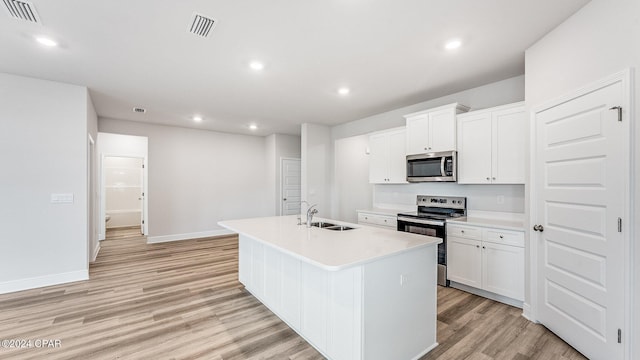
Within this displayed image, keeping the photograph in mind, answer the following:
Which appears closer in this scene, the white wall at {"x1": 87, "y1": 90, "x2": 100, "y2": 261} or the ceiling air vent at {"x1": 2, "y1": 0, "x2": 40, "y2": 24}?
the ceiling air vent at {"x1": 2, "y1": 0, "x2": 40, "y2": 24}

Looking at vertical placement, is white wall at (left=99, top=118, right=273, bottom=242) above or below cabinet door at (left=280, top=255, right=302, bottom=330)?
above

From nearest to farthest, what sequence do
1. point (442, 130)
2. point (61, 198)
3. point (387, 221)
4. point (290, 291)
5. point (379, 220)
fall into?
point (290, 291) < point (61, 198) < point (442, 130) < point (387, 221) < point (379, 220)

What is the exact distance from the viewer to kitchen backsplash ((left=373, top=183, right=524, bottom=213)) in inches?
133

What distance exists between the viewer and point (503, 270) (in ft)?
9.79

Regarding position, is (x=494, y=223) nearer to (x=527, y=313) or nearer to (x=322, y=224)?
(x=527, y=313)

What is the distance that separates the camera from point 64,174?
368 cm

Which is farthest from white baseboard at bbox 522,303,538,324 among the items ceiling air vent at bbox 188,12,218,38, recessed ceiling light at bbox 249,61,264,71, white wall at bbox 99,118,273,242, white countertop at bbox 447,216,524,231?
white wall at bbox 99,118,273,242

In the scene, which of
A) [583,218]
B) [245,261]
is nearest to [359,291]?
[583,218]

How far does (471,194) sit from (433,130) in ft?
3.40

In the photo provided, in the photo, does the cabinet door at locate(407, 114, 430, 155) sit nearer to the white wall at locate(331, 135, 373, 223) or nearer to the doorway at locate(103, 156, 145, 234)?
the white wall at locate(331, 135, 373, 223)

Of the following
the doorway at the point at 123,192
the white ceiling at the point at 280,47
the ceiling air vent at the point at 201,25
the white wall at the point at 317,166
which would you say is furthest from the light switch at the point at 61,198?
the doorway at the point at 123,192

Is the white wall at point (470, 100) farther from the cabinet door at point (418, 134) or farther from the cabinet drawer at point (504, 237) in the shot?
the cabinet drawer at point (504, 237)

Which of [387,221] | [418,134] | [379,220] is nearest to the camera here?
[418,134]

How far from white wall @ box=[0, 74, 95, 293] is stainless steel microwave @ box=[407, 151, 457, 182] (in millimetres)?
4683
